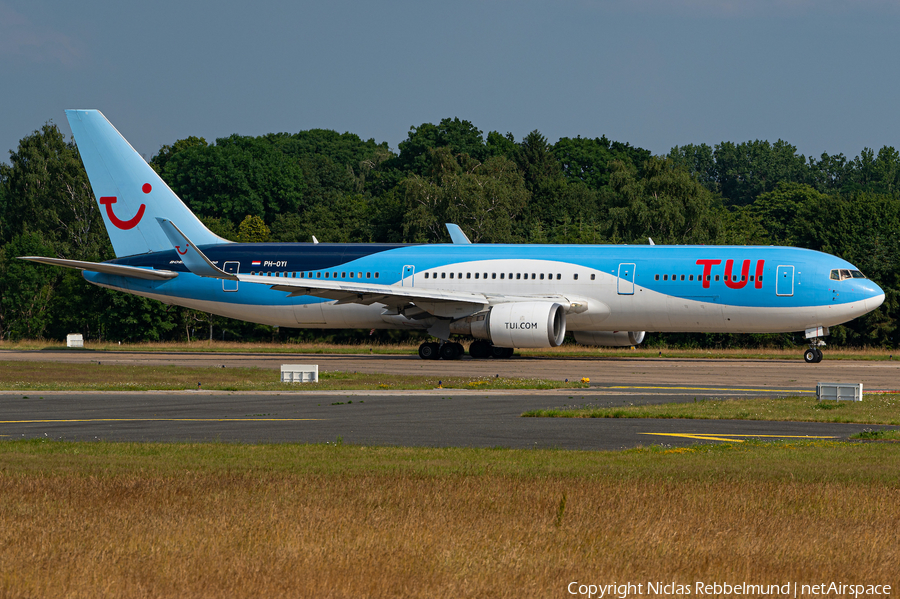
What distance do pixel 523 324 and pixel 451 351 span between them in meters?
4.33

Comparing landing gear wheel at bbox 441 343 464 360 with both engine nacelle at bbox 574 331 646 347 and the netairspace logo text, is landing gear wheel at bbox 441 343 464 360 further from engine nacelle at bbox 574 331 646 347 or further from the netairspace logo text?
the netairspace logo text

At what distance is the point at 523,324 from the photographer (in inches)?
1455

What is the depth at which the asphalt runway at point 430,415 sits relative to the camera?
623 inches

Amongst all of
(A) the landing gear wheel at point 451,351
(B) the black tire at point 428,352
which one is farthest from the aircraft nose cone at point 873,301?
(B) the black tire at point 428,352

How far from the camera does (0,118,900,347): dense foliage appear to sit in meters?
60.1

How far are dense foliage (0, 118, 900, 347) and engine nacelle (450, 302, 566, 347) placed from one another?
1637cm

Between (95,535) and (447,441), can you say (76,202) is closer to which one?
(447,441)

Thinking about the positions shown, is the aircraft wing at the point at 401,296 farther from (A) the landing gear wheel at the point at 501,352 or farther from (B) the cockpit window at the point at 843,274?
(B) the cockpit window at the point at 843,274

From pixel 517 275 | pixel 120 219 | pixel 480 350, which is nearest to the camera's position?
pixel 517 275

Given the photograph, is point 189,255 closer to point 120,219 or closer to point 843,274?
point 120,219

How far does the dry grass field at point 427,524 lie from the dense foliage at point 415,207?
4229cm

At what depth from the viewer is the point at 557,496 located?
10.0 m

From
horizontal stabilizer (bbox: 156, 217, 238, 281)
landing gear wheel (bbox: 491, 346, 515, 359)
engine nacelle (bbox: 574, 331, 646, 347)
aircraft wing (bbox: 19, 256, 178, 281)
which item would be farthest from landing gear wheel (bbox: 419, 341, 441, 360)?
aircraft wing (bbox: 19, 256, 178, 281)

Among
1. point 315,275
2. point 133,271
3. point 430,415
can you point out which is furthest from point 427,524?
point 133,271
